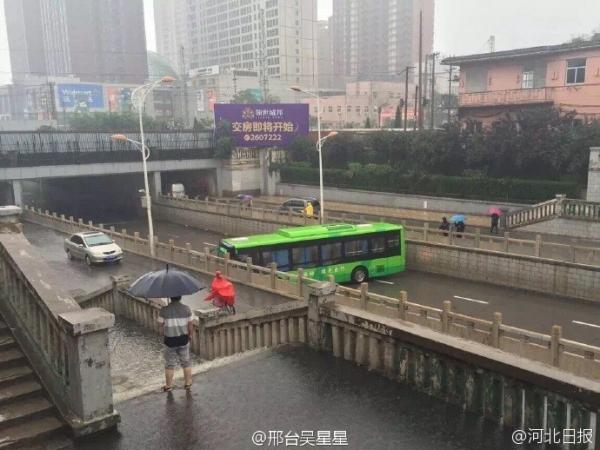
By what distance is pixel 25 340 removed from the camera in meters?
8.00

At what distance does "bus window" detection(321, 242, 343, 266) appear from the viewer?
22891mm

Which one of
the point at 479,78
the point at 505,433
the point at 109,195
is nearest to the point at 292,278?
the point at 505,433

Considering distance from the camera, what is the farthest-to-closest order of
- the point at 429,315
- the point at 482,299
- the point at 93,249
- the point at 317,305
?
the point at 93,249, the point at 482,299, the point at 429,315, the point at 317,305

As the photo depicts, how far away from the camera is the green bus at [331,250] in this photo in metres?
21.6

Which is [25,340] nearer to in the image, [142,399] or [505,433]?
[142,399]

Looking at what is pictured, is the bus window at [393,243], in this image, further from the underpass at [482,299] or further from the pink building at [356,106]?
the pink building at [356,106]

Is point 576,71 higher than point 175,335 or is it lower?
higher

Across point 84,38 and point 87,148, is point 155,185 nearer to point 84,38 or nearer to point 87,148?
point 87,148

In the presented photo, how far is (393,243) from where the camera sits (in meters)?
24.9

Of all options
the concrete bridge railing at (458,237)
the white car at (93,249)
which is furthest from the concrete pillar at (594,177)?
the white car at (93,249)

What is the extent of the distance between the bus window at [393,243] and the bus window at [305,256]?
12.6 feet

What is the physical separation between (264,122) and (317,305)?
43816 millimetres

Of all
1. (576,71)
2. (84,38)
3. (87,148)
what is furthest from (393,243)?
(84,38)

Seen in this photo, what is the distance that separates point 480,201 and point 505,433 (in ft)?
106
